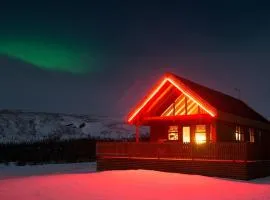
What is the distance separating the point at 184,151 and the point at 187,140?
4645 millimetres

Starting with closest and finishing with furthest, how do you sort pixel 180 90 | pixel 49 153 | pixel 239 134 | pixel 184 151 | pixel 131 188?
pixel 131 188
pixel 184 151
pixel 180 90
pixel 239 134
pixel 49 153

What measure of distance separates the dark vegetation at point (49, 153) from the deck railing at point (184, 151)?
17034mm

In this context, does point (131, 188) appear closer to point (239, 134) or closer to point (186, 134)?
point (186, 134)

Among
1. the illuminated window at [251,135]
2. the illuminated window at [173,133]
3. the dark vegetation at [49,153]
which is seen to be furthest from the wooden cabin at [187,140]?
the dark vegetation at [49,153]

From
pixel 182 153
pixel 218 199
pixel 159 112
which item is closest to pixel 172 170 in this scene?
pixel 182 153

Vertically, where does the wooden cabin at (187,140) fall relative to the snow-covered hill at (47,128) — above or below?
below

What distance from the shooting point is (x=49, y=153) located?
48969 mm

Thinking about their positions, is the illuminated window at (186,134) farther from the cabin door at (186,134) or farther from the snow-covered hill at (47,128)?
the snow-covered hill at (47,128)

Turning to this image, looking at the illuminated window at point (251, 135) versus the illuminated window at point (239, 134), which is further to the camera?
the illuminated window at point (251, 135)

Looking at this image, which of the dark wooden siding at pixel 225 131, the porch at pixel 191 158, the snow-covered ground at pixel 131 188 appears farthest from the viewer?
the dark wooden siding at pixel 225 131

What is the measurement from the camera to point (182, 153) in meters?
26.7

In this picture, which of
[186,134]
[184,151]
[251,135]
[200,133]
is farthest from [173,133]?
[251,135]

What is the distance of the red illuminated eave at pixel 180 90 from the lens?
Result: 26609mm

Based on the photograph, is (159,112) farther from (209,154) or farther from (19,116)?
(19,116)
